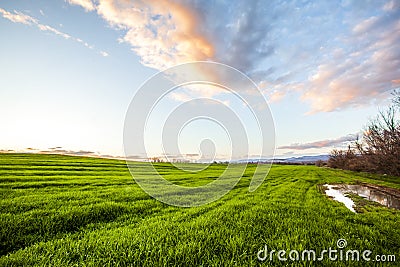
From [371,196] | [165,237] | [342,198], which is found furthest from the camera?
[371,196]

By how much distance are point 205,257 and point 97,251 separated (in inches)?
98.9

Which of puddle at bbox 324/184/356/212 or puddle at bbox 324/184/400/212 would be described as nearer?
puddle at bbox 324/184/356/212

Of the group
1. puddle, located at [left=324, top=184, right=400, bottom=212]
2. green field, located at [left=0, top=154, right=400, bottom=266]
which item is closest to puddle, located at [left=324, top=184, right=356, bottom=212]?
puddle, located at [left=324, top=184, right=400, bottom=212]

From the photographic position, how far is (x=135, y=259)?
4406 mm

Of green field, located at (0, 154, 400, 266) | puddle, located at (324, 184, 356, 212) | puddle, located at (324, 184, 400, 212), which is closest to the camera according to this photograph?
green field, located at (0, 154, 400, 266)

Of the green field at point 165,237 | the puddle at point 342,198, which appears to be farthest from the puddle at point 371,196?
the green field at point 165,237

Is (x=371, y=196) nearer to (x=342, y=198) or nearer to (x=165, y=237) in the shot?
(x=342, y=198)

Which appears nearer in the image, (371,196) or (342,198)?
(342,198)

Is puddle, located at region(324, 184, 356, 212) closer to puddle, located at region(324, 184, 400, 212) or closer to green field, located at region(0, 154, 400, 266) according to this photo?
puddle, located at region(324, 184, 400, 212)

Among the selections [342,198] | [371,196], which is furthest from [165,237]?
[371,196]

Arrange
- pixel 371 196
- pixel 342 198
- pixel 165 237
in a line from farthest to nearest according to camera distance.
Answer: pixel 371 196 → pixel 342 198 → pixel 165 237

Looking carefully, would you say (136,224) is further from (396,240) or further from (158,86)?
(396,240)

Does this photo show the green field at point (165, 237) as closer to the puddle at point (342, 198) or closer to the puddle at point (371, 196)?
the puddle at point (342, 198)

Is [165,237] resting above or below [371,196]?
above
